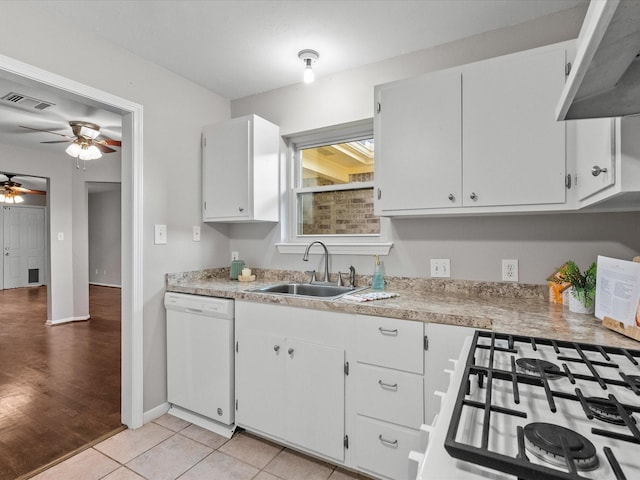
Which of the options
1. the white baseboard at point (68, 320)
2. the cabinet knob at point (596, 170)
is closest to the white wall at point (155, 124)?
the cabinet knob at point (596, 170)

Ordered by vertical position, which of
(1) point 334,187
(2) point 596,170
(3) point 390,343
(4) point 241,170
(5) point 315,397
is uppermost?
(4) point 241,170

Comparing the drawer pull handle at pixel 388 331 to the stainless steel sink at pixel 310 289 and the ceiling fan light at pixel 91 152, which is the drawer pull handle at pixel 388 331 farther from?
the ceiling fan light at pixel 91 152

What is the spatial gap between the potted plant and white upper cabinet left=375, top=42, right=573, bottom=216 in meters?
0.32

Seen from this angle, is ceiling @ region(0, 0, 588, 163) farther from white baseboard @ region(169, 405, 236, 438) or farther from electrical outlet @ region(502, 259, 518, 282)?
white baseboard @ region(169, 405, 236, 438)

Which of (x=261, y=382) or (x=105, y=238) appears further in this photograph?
(x=105, y=238)

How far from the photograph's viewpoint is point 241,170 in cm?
254

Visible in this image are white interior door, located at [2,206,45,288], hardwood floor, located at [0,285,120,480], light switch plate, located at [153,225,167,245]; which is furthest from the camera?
white interior door, located at [2,206,45,288]

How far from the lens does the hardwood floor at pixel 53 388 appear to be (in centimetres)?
206

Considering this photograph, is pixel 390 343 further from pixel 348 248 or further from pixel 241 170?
pixel 241 170

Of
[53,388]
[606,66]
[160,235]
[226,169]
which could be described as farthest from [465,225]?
[53,388]

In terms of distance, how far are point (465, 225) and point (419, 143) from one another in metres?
0.59

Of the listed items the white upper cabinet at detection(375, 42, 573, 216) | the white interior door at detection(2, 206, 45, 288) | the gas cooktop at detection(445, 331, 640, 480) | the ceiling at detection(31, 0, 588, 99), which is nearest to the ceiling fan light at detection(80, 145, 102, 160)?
the ceiling at detection(31, 0, 588, 99)

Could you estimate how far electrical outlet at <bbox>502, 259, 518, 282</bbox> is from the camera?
6.40 feet

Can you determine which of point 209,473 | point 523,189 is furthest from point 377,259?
point 209,473
